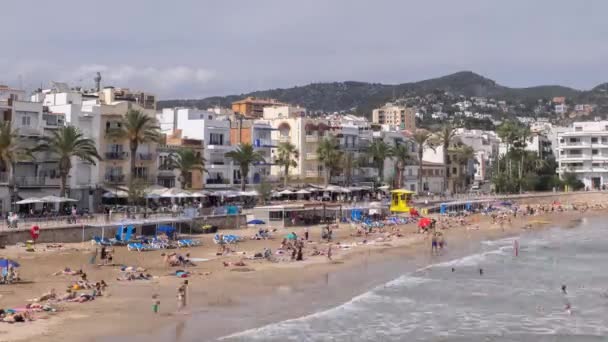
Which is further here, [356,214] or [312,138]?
[312,138]

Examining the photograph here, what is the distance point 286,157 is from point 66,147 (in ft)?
106

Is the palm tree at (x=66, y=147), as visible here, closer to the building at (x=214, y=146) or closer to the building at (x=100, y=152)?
the building at (x=100, y=152)

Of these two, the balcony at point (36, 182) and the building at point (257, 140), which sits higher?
the building at point (257, 140)

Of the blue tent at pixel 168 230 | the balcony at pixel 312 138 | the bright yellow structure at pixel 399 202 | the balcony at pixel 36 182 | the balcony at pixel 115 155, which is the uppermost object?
the balcony at pixel 312 138

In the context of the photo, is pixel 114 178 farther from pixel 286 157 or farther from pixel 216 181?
pixel 286 157

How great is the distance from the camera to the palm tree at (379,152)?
86.8 m

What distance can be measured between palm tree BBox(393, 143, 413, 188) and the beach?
1460 inches

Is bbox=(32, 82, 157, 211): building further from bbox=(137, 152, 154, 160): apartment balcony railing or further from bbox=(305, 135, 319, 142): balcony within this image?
bbox=(305, 135, 319, 142): balcony

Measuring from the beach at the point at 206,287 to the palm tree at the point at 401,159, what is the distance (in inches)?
1460

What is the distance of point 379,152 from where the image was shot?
284 ft

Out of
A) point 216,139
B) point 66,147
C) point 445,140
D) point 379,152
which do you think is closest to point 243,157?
point 216,139

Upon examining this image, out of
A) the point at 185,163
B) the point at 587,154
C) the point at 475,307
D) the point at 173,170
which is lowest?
the point at 475,307

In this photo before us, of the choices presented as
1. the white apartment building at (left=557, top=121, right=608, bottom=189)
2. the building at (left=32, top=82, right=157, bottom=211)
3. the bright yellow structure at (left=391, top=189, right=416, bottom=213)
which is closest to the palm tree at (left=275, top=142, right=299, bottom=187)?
the bright yellow structure at (left=391, top=189, right=416, bottom=213)

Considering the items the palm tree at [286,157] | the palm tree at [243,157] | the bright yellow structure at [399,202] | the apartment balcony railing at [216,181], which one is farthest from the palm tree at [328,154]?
the apartment balcony railing at [216,181]
